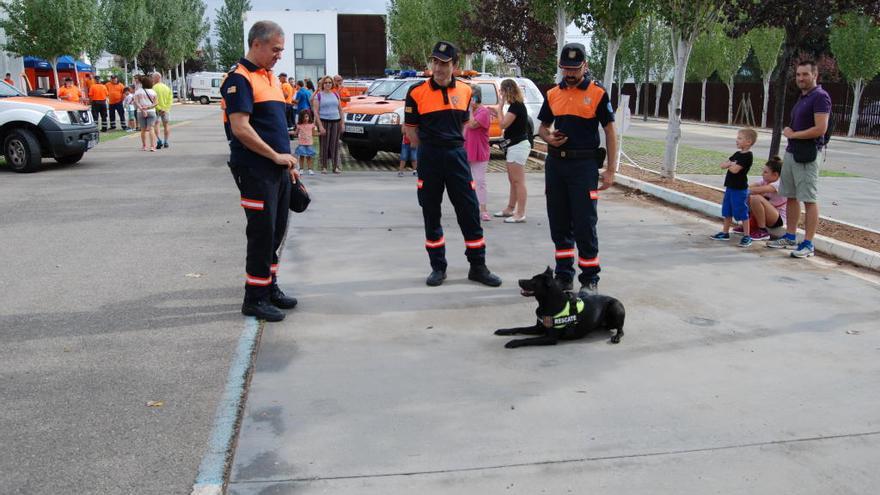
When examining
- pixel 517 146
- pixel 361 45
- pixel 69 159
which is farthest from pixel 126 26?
pixel 517 146

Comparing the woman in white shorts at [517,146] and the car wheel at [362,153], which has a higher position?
the woman in white shorts at [517,146]

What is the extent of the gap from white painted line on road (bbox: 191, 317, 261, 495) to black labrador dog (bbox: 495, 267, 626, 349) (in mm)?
1667

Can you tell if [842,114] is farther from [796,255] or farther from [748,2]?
[796,255]

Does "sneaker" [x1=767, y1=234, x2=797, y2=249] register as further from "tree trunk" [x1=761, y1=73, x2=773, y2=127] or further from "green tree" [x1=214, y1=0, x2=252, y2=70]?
"green tree" [x1=214, y1=0, x2=252, y2=70]

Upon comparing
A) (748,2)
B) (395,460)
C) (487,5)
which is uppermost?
(487,5)

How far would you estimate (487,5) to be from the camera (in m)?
35.4

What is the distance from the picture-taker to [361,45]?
3007 inches

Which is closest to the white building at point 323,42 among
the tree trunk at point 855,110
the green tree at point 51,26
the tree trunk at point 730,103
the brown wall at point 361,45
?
the brown wall at point 361,45

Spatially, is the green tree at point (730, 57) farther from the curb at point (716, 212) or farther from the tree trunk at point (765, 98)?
the curb at point (716, 212)

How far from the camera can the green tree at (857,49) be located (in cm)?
3070

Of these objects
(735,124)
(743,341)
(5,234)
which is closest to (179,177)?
(5,234)

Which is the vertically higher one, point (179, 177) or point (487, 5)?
point (487, 5)

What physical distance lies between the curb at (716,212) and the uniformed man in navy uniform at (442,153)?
3778mm

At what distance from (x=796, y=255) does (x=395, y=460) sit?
586 centimetres
